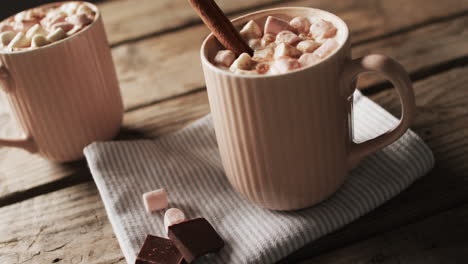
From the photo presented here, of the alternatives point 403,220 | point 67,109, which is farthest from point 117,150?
point 403,220

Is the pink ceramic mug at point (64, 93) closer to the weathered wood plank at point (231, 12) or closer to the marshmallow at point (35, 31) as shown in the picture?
the marshmallow at point (35, 31)

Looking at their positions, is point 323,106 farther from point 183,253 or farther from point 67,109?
point 67,109

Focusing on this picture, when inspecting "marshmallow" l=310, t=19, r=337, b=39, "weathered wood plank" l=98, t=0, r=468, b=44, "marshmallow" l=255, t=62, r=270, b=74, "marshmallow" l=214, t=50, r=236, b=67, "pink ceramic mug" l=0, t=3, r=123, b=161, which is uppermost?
"marshmallow" l=310, t=19, r=337, b=39

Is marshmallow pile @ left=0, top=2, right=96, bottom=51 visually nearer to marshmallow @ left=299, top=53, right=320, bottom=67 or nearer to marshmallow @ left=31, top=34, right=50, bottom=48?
marshmallow @ left=31, top=34, right=50, bottom=48

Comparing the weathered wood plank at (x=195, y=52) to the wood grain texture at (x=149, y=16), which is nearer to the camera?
the weathered wood plank at (x=195, y=52)

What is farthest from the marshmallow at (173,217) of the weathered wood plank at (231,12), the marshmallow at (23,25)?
the weathered wood plank at (231,12)

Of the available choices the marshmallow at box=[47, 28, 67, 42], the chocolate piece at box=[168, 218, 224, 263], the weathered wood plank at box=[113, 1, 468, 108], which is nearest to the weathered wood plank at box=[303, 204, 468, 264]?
the chocolate piece at box=[168, 218, 224, 263]
